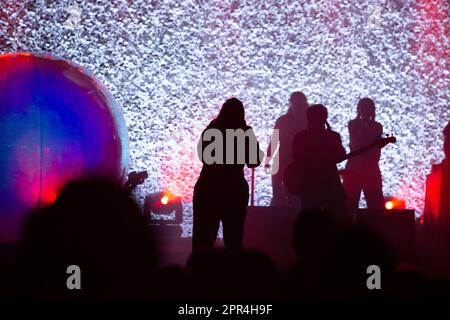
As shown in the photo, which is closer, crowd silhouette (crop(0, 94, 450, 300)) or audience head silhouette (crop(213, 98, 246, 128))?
crowd silhouette (crop(0, 94, 450, 300))

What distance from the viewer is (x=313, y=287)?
3588mm

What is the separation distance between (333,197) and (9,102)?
2.96 m

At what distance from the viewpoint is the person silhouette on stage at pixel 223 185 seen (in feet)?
17.5

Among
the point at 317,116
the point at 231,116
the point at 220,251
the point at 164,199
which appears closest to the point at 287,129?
the point at 164,199

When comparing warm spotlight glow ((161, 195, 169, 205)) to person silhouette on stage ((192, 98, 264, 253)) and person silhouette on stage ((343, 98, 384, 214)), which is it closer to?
person silhouette on stage ((343, 98, 384, 214))

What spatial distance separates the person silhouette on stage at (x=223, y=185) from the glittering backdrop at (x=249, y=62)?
5.05 metres

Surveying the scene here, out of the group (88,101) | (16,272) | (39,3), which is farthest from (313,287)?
(39,3)

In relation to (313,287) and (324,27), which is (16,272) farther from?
(324,27)

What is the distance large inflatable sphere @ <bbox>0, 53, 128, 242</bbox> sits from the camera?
219 inches

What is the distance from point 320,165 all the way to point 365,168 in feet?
6.95

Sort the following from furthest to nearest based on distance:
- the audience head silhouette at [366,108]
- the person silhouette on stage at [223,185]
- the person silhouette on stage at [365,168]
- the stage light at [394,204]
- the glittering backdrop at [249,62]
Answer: the glittering backdrop at [249,62] < the stage light at [394,204] < the audience head silhouette at [366,108] < the person silhouette on stage at [365,168] < the person silhouette on stage at [223,185]

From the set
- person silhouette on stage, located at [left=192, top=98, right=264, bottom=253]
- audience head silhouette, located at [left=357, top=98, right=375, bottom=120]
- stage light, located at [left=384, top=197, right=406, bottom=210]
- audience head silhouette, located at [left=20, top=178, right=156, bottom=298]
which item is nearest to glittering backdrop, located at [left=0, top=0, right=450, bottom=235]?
stage light, located at [left=384, top=197, right=406, bottom=210]

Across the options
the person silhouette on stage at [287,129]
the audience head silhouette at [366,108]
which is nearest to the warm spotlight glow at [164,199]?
the person silhouette on stage at [287,129]

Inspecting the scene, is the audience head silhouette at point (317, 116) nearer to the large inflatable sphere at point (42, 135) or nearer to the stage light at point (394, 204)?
the large inflatable sphere at point (42, 135)
